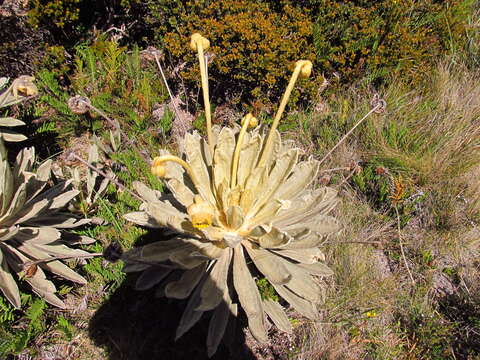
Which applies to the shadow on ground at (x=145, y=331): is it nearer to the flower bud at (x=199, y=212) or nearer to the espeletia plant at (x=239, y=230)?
the espeletia plant at (x=239, y=230)

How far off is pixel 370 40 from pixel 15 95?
3.25 m

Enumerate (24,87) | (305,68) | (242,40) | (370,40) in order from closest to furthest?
(305,68), (24,87), (242,40), (370,40)

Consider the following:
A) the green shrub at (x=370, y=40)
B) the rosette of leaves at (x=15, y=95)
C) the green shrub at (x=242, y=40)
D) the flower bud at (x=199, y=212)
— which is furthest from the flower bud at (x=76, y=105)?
the green shrub at (x=370, y=40)

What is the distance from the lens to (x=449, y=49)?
4.20 meters

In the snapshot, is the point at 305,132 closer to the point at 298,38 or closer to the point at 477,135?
the point at 298,38

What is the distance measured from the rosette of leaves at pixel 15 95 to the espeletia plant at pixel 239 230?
1.13 meters

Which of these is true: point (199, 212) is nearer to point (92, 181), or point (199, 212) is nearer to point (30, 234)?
point (30, 234)

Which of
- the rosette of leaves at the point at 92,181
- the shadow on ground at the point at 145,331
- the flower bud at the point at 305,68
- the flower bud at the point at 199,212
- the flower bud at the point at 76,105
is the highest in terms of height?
the flower bud at the point at 305,68

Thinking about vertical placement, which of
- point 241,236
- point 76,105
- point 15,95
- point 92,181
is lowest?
point 92,181

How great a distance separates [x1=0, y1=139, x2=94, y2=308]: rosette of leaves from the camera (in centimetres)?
201

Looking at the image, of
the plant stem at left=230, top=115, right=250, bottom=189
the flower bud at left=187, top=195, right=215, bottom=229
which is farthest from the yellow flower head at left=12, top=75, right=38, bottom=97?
the flower bud at left=187, top=195, right=215, bottom=229

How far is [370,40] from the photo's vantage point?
3.81m

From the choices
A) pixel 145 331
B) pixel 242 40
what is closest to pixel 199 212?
pixel 145 331

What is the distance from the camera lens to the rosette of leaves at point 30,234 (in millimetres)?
2008
